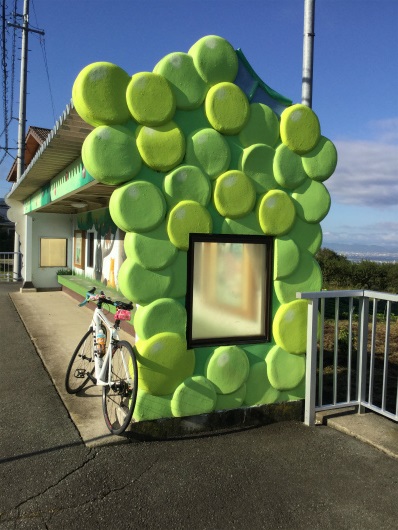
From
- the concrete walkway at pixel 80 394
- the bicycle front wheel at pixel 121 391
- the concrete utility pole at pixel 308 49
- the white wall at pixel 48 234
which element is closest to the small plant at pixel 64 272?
the white wall at pixel 48 234

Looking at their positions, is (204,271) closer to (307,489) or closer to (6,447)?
(307,489)

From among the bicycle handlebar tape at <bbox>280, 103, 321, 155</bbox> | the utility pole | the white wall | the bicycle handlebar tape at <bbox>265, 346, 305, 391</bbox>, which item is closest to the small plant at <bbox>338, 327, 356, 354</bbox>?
the bicycle handlebar tape at <bbox>265, 346, 305, 391</bbox>

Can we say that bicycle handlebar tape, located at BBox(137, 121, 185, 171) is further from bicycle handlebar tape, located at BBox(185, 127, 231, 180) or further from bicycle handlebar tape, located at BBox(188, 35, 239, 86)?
bicycle handlebar tape, located at BBox(188, 35, 239, 86)

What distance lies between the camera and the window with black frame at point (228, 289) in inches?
169

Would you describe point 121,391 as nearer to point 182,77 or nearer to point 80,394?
point 80,394

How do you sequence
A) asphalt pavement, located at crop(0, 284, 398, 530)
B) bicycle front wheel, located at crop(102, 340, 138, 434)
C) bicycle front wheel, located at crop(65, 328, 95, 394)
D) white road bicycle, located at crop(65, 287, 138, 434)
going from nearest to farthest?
asphalt pavement, located at crop(0, 284, 398, 530) → bicycle front wheel, located at crop(102, 340, 138, 434) → white road bicycle, located at crop(65, 287, 138, 434) → bicycle front wheel, located at crop(65, 328, 95, 394)

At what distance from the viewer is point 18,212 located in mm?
15359

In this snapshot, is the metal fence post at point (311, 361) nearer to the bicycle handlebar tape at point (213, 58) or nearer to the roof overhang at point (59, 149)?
the bicycle handlebar tape at point (213, 58)

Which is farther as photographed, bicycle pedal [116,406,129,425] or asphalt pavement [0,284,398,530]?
bicycle pedal [116,406,129,425]

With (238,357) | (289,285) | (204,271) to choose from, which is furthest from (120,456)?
(289,285)

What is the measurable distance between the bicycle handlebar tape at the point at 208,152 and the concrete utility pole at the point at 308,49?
1.72 meters

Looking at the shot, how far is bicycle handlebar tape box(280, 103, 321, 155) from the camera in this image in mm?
4527

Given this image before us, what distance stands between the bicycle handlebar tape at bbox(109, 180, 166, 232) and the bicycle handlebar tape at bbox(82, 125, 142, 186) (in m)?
0.11

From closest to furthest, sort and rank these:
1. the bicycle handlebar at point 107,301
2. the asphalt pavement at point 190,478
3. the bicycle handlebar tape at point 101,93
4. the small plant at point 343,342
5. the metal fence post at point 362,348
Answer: the asphalt pavement at point 190,478, the bicycle handlebar tape at point 101,93, the bicycle handlebar at point 107,301, the metal fence post at point 362,348, the small plant at point 343,342
